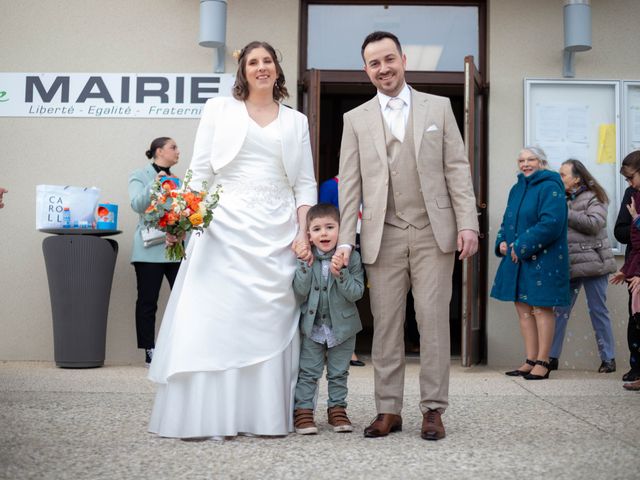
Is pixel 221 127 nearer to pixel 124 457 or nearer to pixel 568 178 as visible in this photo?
pixel 124 457

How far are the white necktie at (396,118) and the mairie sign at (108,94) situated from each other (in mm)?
3913

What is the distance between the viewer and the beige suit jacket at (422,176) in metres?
4.00

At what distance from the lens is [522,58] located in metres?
7.82

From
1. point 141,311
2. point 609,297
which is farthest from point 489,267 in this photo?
point 141,311

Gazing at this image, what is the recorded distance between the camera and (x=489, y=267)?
769 centimetres

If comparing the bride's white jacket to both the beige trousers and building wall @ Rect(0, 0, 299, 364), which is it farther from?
building wall @ Rect(0, 0, 299, 364)

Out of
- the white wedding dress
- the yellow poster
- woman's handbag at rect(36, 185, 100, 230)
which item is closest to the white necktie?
the white wedding dress

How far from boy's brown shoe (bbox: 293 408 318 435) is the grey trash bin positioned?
11.4ft

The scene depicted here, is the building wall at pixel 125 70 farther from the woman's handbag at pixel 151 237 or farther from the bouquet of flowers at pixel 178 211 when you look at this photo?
the bouquet of flowers at pixel 178 211

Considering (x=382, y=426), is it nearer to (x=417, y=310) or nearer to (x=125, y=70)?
(x=417, y=310)

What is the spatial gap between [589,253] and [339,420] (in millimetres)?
3684

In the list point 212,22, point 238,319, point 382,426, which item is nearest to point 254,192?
point 238,319

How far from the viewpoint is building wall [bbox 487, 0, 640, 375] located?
776 centimetres

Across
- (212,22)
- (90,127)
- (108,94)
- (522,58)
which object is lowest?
(90,127)
